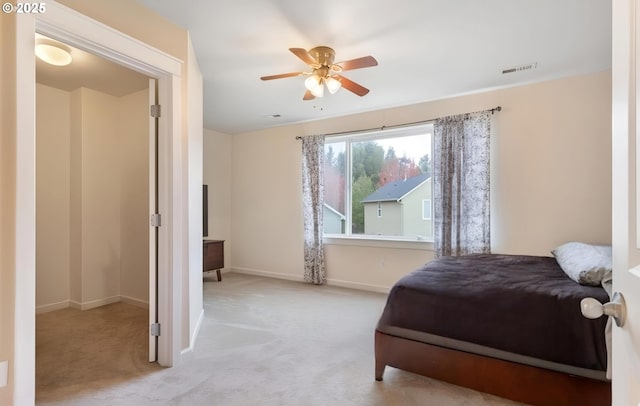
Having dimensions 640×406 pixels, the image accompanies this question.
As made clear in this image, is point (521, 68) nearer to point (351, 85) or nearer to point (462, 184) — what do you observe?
point (462, 184)

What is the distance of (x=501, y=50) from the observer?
2.89 metres

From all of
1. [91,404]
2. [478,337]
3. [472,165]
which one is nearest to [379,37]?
[472,165]

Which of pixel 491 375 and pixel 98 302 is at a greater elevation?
pixel 491 375

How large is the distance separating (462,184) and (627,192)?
132 inches

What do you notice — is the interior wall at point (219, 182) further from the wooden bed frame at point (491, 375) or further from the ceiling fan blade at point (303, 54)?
the wooden bed frame at point (491, 375)

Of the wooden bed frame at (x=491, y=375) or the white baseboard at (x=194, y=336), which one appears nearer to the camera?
the wooden bed frame at (x=491, y=375)

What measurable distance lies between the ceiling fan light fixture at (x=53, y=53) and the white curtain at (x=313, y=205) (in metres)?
3.03

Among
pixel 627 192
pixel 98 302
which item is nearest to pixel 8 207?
pixel 627 192

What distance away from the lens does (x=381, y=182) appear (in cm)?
472

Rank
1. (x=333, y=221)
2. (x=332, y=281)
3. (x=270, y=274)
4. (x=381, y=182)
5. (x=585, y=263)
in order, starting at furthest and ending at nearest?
(x=270, y=274)
(x=333, y=221)
(x=332, y=281)
(x=381, y=182)
(x=585, y=263)

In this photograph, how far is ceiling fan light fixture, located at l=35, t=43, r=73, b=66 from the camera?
2682 millimetres

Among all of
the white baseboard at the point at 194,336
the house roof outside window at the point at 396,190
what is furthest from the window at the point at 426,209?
the white baseboard at the point at 194,336

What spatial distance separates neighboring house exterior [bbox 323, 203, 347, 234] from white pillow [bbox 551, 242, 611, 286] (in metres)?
2.81

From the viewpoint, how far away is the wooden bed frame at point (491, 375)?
5.65 ft
